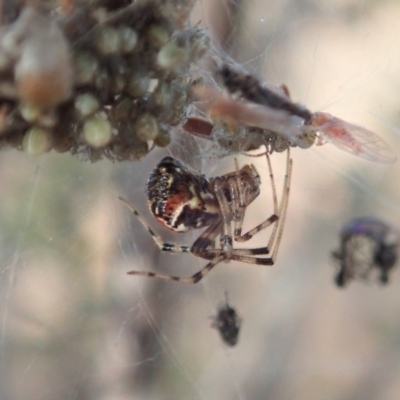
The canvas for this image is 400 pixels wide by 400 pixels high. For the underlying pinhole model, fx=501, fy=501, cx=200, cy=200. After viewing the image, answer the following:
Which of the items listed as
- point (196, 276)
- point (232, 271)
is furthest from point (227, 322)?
point (196, 276)

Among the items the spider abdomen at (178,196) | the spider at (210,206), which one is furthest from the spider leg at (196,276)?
the spider abdomen at (178,196)

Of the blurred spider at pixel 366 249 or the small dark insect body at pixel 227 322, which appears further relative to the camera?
the small dark insect body at pixel 227 322

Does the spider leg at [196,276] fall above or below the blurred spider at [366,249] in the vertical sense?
above

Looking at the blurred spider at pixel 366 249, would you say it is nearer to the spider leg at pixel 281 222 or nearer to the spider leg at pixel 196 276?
the spider leg at pixel 281 222

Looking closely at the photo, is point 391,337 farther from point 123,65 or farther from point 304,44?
point 123,65

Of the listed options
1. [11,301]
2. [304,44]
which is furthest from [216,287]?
[304,44]

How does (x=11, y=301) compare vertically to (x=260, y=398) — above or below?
above
